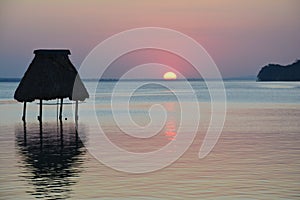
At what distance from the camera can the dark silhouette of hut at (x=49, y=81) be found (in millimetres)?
61000

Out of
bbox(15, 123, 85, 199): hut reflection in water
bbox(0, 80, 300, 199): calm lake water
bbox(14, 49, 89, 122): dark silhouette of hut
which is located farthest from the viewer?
bbox(14, 49, 89, 122): dark silhouette of hut

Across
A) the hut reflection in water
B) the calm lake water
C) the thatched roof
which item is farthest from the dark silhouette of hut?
the calm lake water

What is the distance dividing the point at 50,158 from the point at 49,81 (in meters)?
29.6

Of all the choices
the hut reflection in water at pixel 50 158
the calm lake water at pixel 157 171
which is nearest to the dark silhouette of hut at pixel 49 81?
the hut reflection in water at pixel 50 158

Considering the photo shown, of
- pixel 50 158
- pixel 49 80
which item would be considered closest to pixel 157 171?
pixel 50 158

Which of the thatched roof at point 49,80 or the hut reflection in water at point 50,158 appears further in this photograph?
the thatched roof at point 49,80

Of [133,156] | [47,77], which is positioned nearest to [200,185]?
[133,156]

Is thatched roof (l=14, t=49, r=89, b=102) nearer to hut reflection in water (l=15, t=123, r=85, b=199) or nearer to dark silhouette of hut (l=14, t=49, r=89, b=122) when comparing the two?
dark silhouette of hut (l=14, t=49, r=89, b=122)

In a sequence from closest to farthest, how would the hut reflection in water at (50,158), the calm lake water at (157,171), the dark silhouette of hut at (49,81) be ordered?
the calm lake water at (157,171), the hut reflection in water at (50,158), the dark silhouette of hut at (49,81)

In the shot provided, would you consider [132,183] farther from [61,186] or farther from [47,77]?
[47,77]

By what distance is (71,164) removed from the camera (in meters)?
30.5

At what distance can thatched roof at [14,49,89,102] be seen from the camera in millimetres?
61031

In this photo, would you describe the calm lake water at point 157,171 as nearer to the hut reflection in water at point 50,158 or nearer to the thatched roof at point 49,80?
the hut reflection in water at point 50,158

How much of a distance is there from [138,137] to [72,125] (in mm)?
12016
